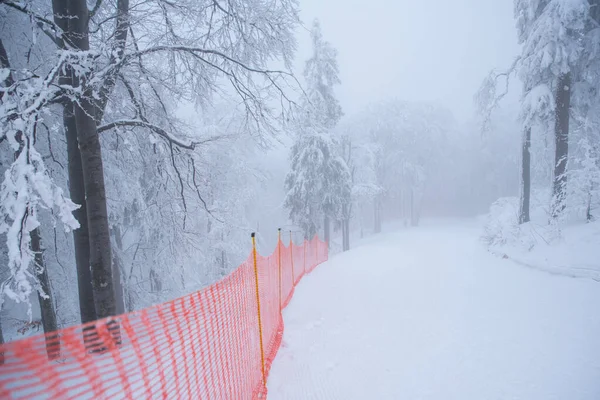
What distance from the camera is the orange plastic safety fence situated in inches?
75.9

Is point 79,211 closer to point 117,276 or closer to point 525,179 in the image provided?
point 117,276

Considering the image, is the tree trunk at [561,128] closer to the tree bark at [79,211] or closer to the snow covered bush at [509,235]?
the snow covered bush at [509,235]

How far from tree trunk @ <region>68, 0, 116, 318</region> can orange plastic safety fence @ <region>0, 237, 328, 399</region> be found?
56cm

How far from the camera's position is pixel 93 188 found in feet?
15.0

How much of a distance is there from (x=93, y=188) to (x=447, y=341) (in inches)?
261

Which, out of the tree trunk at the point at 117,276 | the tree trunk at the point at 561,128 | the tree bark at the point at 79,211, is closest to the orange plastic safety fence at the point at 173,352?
the tree bark at the point at 79,211

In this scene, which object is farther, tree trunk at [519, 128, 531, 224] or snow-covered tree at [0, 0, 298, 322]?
tree trunk at [519, 128, 531, 224]

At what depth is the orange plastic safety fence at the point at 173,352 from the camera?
75.9 inches

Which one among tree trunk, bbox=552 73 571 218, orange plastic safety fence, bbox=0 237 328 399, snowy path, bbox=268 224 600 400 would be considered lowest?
snowy path, bbox=268 224 600 400

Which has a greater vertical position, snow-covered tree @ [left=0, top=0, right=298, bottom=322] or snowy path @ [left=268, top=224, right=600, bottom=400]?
snow-covered tree @ [left=0, top=0, right=298, bottom=322]

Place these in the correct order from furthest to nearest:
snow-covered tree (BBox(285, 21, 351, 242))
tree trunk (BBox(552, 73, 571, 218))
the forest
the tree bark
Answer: snow-covered tree (BBox(285, 21, 351, 242)), tree trunk (BBox(552, 73, 571, 218)), the tree bark, the forest

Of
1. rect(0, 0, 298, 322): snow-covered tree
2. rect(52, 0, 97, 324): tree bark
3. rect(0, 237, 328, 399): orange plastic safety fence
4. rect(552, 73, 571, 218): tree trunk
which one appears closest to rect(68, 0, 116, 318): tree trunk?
rect(0, 0, 298, 322): snow-covered tree

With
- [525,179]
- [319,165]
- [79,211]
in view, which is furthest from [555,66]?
[79,211]

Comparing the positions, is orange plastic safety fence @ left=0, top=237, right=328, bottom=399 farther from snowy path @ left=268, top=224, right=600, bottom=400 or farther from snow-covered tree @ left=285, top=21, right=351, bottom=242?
snow-covered tree @ left=285, top=21, right=351, bottom=242
